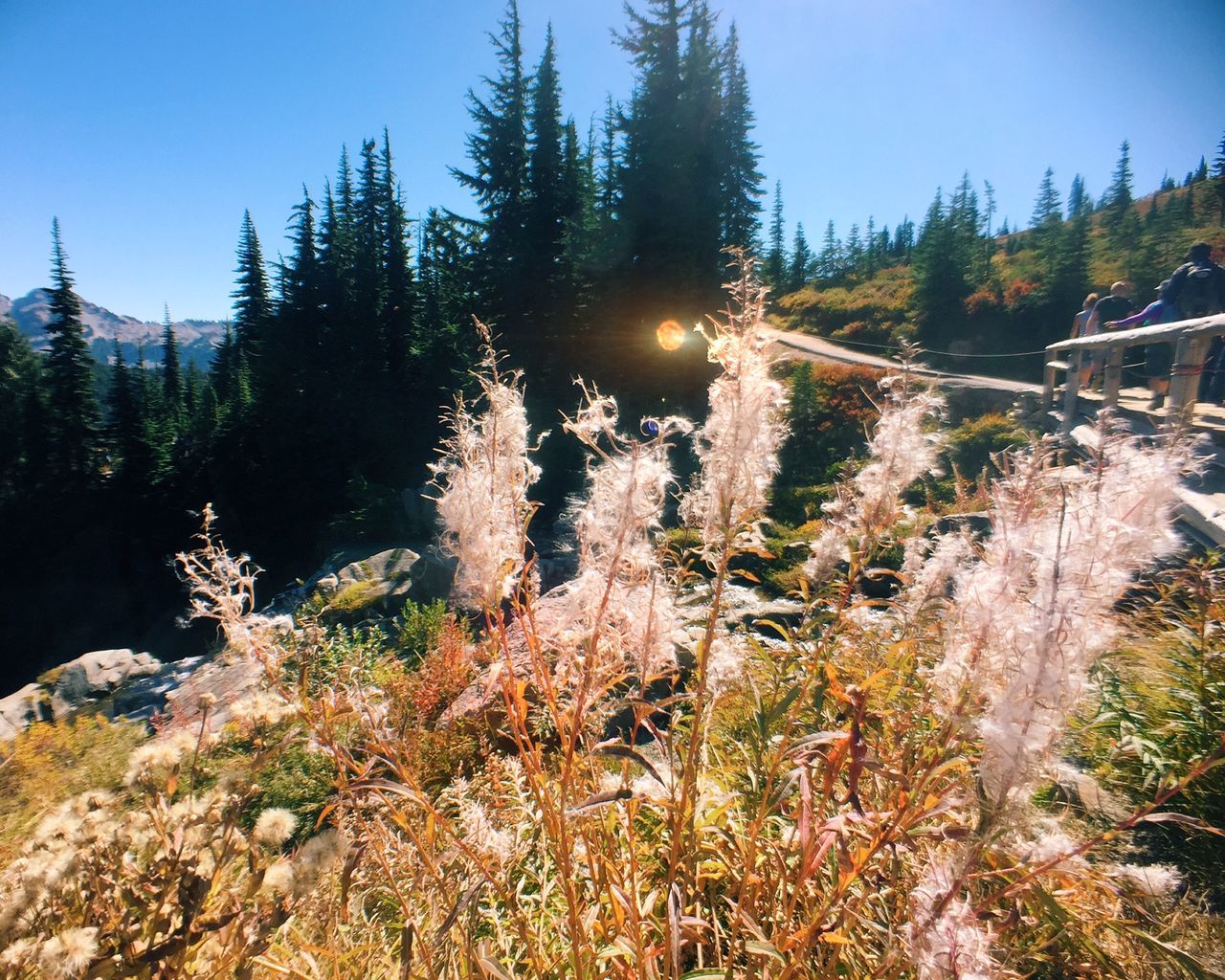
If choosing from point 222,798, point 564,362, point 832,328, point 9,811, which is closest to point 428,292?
point 564,362

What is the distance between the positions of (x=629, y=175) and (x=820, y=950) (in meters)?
15.9

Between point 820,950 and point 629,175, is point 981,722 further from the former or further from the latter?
point 629,175

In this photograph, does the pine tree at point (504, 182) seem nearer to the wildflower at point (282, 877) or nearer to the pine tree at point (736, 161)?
the pine tree at point (736, 161)

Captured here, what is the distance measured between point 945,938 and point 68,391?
119 feet

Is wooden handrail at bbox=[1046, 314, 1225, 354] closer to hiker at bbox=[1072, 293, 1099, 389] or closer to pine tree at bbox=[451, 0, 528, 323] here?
hiker at bbox=[1072, 293, 1099, 389]

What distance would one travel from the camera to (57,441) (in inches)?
1020

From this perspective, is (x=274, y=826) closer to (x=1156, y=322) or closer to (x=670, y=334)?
(x=1156, y=322)

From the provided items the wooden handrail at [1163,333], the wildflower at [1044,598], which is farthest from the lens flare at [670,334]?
the wildflower at [1044,598]

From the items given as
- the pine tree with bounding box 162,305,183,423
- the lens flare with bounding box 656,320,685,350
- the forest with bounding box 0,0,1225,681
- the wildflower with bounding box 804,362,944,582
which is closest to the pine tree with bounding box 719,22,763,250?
the forest with bounding box 0,0,1225,681

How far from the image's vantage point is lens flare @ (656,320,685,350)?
13.0m

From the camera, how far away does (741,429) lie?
1249 mm

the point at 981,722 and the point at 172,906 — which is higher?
the point at 981,722

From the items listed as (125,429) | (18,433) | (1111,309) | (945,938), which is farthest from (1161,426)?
(18,433)

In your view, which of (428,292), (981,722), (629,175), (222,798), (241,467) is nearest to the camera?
(981,722)
